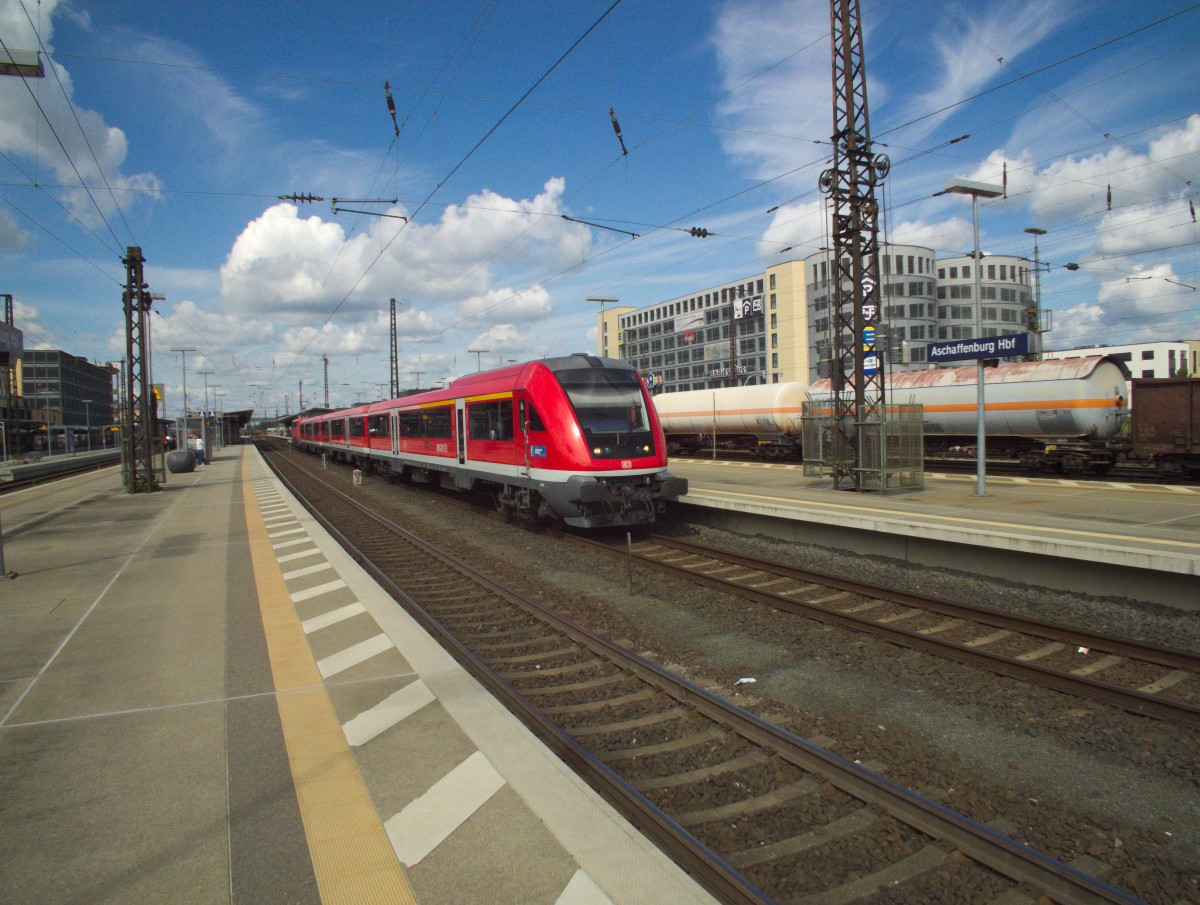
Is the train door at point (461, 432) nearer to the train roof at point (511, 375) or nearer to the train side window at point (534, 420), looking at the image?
the train roof at point (511, 375)

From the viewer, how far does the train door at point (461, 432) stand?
16.4 meters

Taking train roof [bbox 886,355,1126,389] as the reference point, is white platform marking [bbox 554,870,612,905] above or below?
below

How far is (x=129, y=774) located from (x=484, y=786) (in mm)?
2149

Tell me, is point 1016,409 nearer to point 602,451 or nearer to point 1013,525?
point 1013,525

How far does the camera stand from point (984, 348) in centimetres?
1352

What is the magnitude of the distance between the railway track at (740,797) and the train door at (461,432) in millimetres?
9912

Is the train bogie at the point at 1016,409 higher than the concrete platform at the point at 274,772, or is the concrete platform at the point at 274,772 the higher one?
the train bogie at the point at 1016,409

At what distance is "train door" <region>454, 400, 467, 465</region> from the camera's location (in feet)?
53.8

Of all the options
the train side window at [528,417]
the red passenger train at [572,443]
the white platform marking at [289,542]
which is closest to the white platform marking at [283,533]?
the white platform marking at [289,542]

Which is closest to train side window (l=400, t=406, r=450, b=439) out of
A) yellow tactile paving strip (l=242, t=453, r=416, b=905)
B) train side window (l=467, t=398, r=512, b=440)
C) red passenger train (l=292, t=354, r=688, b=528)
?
train side window (l=467, t=398, r=512, b=440)

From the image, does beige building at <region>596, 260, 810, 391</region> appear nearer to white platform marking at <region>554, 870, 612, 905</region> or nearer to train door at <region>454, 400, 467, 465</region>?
train door at <region>454, 400, 467, 465</region>

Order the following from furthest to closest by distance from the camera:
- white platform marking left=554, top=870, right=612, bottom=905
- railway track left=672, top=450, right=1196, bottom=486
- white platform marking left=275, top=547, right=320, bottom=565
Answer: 1. railway track left=672, top=450, right=1196, bottom=486
2. white platform marking left=275, top=547, right=320, bottom=565
3. white platform marking left=554, top=870, right=612, bottom=905

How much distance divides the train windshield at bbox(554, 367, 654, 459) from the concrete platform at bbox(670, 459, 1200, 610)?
243 cm

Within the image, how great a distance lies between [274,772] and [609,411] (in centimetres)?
868
